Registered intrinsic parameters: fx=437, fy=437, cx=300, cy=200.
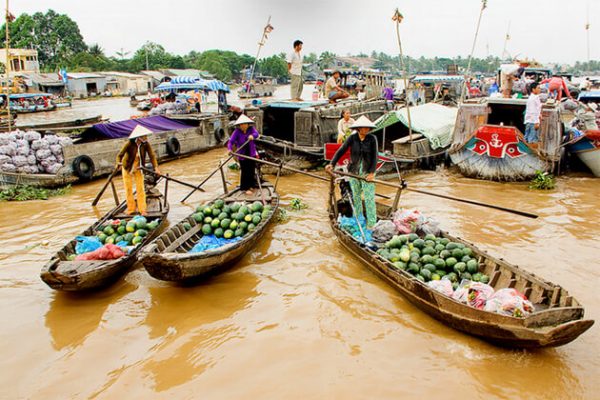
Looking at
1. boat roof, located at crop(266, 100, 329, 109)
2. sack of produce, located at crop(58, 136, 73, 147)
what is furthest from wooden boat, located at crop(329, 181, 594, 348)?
sack of produce, located at crop(58, 136, 73, 147)

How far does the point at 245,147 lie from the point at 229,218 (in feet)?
5.49

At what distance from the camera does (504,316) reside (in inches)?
145

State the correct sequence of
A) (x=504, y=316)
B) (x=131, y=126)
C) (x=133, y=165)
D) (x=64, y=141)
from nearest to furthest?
Answer: (x=504, y=316), (x=133, y=165), (x=64, y=141), (x=131, y=126)

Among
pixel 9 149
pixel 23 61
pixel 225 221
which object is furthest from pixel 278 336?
pixel 23 61

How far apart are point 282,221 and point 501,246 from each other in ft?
11.9

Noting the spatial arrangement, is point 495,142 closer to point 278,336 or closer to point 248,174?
point 248,174

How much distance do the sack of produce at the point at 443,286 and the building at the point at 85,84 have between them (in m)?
41.9

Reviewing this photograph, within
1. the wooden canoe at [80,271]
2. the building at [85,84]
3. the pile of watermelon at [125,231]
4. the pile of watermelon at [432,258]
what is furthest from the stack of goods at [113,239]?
the building at [85,84]

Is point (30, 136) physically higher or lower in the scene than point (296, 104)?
lower

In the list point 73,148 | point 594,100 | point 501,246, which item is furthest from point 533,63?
point 73,148

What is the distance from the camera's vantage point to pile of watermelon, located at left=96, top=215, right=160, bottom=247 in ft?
19.2

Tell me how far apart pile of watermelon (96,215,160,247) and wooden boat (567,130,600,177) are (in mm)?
9529

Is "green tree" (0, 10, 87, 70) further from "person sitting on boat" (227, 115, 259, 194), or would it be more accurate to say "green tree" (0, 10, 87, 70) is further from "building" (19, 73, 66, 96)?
"person sitting on boat" (227, 115, 259, 194)

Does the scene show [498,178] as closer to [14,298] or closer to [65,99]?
[14,298]
